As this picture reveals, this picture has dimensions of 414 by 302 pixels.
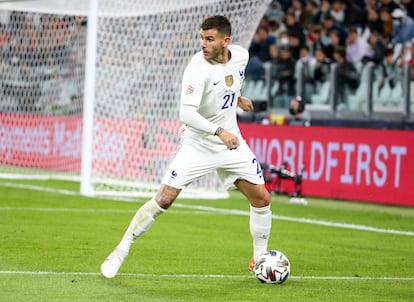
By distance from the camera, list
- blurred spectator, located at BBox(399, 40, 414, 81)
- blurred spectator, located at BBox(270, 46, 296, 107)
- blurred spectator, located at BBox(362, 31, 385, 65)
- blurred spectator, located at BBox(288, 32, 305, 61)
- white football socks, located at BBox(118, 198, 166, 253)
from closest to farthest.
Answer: white football socks, located at BBox(118, 198, 166, 253) < blurred spectator, located at BBox(399, 40, 414, 81) < blurred spectator, located at BBox(362, 31, 385, 65) < blurred spectator, located at BBox(270, 46, 296, 107) < blurred spectator, located at BBox(288, 32, 305, 61)

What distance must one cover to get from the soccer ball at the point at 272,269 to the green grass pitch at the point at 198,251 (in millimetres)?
91

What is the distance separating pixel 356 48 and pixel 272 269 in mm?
13130

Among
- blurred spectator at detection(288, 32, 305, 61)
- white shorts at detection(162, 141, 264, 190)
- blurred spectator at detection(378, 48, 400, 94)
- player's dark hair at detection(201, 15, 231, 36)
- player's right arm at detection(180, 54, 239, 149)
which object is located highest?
blurred spectator at detection(288, 32, 305, 61)

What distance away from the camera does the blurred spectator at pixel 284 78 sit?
69.7 ft

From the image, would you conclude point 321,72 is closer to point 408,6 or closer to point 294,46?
point 294,46

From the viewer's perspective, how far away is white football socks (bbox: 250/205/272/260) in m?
9.35

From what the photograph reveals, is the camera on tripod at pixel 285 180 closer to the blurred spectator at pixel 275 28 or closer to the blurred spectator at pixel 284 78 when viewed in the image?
the blurred spectator at pixel 284 78

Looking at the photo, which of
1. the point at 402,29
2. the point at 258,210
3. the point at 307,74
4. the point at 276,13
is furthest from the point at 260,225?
the point at 276,13

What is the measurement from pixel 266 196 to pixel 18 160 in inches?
491

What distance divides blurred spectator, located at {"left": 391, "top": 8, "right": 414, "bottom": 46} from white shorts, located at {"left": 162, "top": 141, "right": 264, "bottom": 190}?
12331 millimetres

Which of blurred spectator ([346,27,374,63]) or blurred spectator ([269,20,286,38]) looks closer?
blurred spectator ([346,27,374,63])

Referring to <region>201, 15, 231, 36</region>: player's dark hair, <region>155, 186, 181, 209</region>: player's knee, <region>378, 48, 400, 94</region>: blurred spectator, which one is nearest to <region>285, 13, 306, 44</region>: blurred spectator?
<region>378, 48, 400, 94</region>: blurred spectator

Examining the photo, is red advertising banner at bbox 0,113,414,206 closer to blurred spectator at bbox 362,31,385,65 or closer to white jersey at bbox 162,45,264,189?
blurred spectator at bbox 362,31,385,65

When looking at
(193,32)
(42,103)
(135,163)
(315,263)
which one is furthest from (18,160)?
(315,263)
